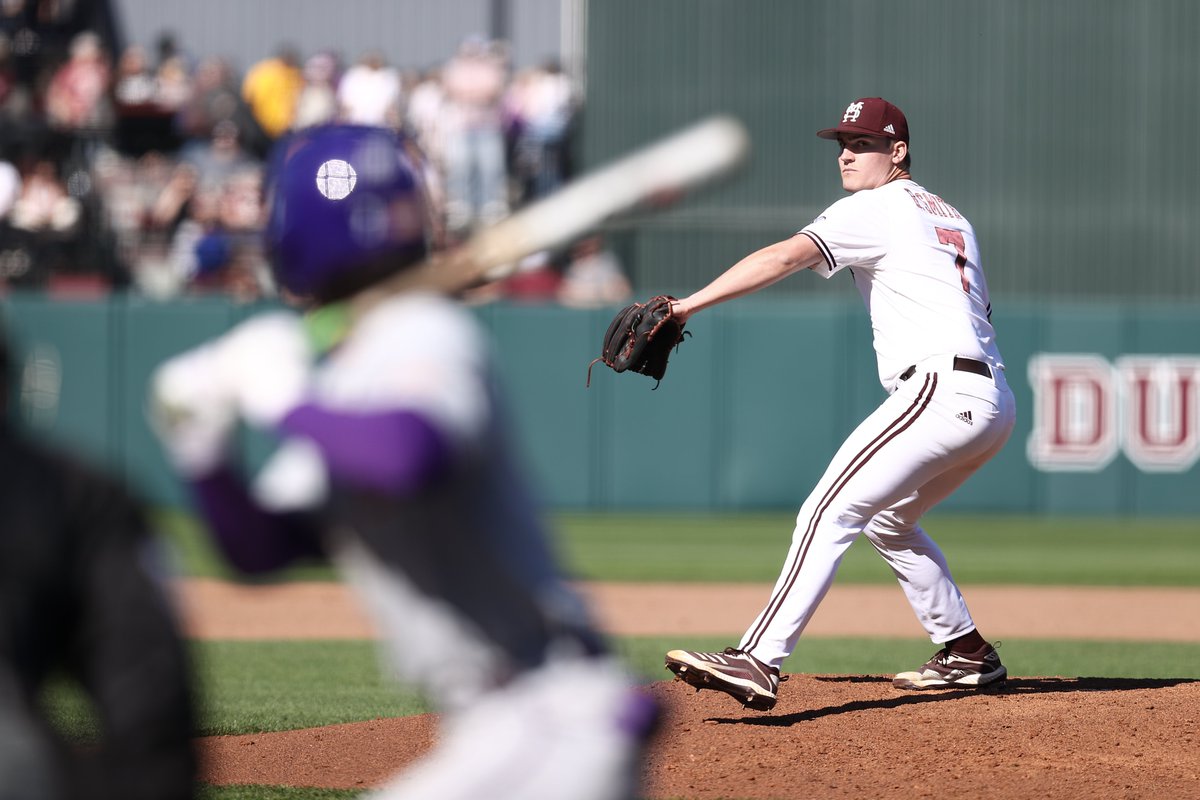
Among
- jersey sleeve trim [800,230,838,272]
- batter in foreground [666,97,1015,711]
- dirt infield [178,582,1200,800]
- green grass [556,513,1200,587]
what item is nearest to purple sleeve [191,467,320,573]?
dirt infield [178,582,1200,800]

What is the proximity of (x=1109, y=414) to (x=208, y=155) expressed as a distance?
8.98 meters

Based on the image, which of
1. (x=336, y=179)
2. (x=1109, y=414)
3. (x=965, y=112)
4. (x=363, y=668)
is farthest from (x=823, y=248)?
(x=965, y=112)

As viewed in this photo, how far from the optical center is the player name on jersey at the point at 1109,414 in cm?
1547

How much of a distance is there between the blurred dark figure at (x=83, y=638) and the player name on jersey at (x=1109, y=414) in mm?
14166

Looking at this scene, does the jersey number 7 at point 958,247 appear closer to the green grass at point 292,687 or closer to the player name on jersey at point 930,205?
the player name on jersey at point 930,205

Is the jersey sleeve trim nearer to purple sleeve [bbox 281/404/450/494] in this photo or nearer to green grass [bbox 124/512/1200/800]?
green grass [bbox 124/512/1200/800]

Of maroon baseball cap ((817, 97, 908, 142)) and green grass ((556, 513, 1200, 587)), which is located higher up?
maroon baseball cap ((817, 97, 908, 142))

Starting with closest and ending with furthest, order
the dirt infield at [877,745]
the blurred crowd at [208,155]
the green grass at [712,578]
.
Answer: the dirt infield at [877,745] → the green grass at [712,578] → the blurred crowd at [208,155]

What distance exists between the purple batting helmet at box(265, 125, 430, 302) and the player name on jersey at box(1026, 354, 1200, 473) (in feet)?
45.3

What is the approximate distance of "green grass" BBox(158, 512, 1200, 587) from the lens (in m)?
11.8

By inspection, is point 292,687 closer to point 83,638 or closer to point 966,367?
point 966,367

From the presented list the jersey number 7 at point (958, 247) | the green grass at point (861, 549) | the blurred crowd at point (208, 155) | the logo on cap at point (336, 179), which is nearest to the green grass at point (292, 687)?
the green grass at point (861, 549)

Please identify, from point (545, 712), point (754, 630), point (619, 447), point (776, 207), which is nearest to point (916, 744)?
point (754, 630)

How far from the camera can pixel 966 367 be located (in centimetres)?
545
